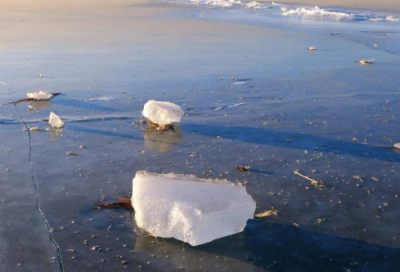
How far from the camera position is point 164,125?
13.3ft

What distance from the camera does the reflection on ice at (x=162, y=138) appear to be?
3.69 m

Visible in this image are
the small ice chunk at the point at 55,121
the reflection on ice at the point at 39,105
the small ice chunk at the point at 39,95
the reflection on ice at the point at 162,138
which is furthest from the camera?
the small ice chunk at the point at 39,95

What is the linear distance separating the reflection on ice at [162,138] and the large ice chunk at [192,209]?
42.4 inches

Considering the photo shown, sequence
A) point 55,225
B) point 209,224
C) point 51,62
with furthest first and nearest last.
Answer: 1. point 51,62
2. point 55,225
3. point 209,224

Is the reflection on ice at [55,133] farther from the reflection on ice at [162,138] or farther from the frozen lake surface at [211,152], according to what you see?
the reflection on ice at [162,138]

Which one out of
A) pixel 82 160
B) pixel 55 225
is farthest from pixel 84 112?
pixel 55 225

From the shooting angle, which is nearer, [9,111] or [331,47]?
[9,111]

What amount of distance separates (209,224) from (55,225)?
2.58 feet

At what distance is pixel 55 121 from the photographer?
4145 millimetres

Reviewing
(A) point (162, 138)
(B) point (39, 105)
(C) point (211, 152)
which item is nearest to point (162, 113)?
(A) point (162, 138)

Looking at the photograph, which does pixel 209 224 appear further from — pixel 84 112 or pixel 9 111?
pixel 9 111

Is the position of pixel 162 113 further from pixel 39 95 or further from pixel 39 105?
pixel 39 95

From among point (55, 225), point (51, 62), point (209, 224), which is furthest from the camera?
point (51, 62)

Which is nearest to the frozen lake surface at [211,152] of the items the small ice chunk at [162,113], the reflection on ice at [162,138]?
the reflection on ice at [162,138]
